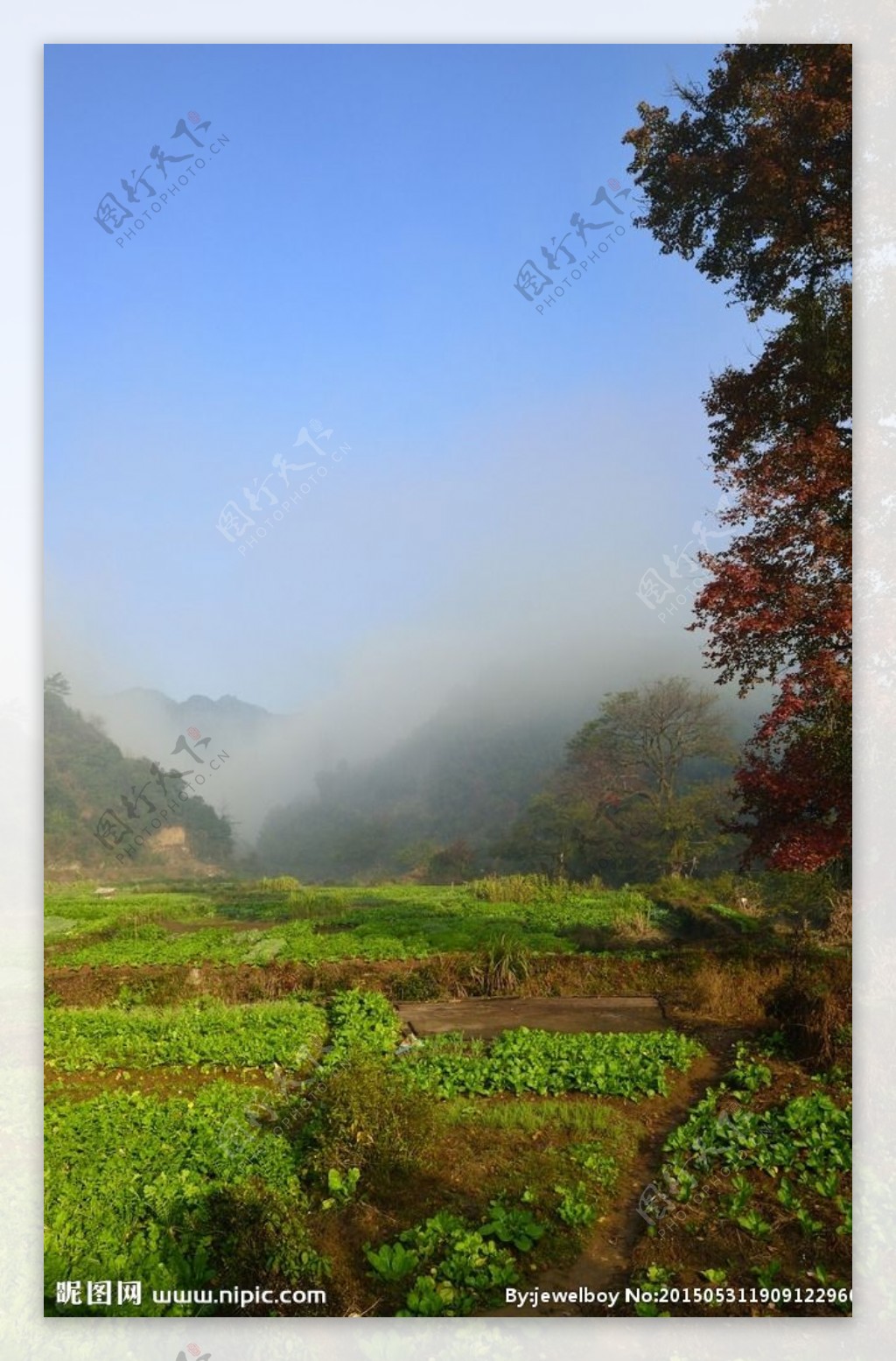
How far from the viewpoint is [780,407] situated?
4.95 m

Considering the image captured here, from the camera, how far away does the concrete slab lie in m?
4.88

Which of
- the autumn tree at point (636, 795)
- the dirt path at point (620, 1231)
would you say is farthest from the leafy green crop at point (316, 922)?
the dirt path at point (620, 1231)

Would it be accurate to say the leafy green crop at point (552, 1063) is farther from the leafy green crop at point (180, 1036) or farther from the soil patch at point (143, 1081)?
the soil patch at point (143, 1081)

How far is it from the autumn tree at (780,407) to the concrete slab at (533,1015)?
40.0 inches

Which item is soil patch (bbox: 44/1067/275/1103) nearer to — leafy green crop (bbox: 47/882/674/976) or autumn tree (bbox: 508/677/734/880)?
leafy green crop (bbox: 47/882/674/976)

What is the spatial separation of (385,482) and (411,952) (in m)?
2.45

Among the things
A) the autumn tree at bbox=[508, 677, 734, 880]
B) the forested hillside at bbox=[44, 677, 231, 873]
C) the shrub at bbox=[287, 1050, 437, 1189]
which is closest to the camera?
the shrub at bbox=[287, 1050, 437, 1189]

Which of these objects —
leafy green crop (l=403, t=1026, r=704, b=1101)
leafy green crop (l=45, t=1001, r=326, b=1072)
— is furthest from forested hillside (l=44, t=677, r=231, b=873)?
leafy green crop (l=403, t=1026, r=704, b=1101)

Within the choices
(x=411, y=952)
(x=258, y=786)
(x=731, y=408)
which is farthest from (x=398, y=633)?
(x=731, y=408)

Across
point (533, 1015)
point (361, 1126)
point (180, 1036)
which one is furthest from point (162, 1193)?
point (533, 1015)

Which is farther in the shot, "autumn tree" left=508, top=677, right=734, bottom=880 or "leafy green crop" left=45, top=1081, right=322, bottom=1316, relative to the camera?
"autumn tree" left=508, top=677, right=734, bottom=880

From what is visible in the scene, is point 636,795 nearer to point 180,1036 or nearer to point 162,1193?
point 180,1036

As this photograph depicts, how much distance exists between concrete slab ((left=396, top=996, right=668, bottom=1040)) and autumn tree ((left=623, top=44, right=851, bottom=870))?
1015mm

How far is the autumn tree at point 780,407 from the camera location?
4.81 meters
